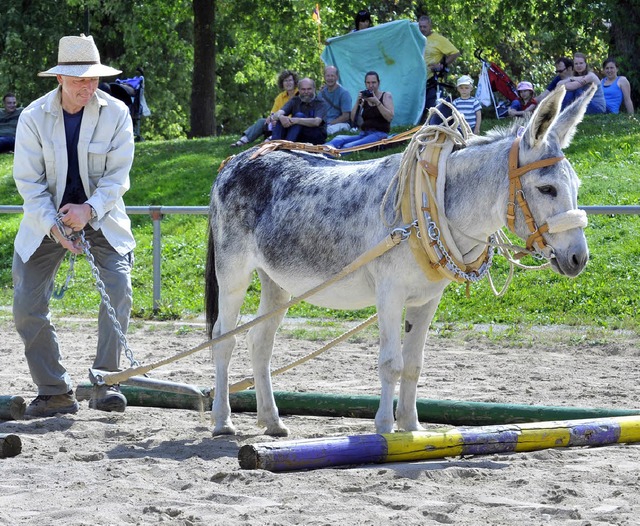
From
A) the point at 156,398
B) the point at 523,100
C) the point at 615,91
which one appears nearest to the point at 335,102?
the point at 523,100

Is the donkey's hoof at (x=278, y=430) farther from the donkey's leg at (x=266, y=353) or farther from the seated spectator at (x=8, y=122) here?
the seated spectator at (x=8, y=122)

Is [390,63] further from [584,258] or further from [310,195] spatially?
[584,258]

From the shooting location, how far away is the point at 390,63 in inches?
768

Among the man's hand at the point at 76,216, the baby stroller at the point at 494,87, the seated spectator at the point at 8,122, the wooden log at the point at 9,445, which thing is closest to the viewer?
the wooden log at the point at 9,445

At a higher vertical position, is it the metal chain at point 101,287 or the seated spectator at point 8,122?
the seated spectator at point 8,122

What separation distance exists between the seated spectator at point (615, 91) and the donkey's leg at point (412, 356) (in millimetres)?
13207

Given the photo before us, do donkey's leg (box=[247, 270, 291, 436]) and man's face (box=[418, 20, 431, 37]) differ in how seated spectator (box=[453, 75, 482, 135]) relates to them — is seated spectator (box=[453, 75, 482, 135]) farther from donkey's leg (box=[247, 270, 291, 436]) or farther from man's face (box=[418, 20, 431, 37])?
donkey's leg (box=[247, 270, 291, 436])

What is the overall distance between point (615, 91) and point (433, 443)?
14500mm

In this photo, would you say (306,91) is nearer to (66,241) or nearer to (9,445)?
(66,241)

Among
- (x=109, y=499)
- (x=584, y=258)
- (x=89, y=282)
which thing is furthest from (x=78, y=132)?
(x=89, y=282)

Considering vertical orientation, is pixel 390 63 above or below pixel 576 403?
above

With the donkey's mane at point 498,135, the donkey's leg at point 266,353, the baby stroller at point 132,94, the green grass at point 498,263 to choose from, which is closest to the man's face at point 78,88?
the donkey's leg at point 266,353

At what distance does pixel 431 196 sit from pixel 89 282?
31.6ft

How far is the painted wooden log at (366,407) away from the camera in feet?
22.6
